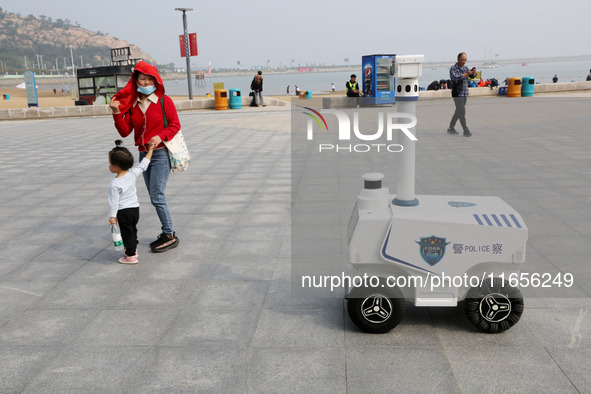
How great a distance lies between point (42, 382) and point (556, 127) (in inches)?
522

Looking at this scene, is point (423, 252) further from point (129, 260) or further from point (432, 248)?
point (129, 260)

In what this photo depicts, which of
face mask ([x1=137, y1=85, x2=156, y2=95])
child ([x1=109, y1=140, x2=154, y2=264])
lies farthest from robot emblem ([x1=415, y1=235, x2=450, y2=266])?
face mask ([x1=137, y1=85, x2=156, y2=95])

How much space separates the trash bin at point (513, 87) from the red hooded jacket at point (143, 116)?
22289mm

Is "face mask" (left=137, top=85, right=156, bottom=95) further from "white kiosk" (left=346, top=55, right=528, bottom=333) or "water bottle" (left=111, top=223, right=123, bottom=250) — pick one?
"white kiosk" (left=346, top=55, right=528, bottom=333)

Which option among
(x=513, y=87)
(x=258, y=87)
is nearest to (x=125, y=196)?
(x=258, y=87)

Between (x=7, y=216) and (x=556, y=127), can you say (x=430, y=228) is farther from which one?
(x=556, y=127)

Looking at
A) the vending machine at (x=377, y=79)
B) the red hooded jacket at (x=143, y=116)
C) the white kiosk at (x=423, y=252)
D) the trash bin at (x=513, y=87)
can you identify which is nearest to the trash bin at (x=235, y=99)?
the vending machine at (x=377, y=79)

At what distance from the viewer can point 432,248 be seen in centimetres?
329

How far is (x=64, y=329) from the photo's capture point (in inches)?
144

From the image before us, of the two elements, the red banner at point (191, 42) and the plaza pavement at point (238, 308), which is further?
the red banner at point (191, 42)

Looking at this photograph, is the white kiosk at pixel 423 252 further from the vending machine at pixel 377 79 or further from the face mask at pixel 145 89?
the vending machine at pixel 377 79

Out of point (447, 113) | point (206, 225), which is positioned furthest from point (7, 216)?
point (447, 113)

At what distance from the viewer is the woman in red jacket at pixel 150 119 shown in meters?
4.91

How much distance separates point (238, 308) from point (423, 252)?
1.46 m
